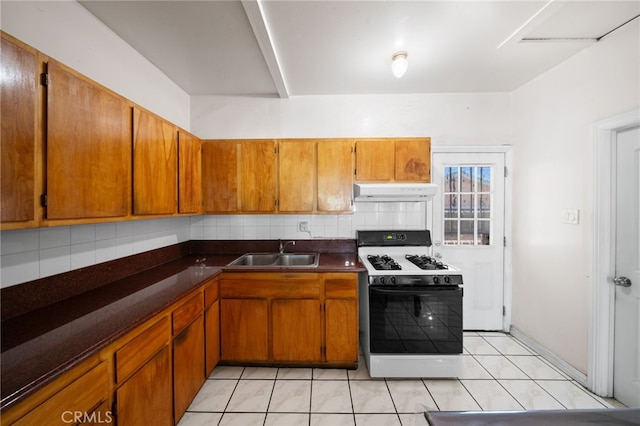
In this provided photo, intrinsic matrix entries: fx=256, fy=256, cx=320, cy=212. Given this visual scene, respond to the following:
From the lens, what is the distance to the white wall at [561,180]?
1853mm

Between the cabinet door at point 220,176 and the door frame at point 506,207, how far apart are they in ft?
7.11

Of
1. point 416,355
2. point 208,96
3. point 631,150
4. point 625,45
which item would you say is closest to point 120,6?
point 208,96

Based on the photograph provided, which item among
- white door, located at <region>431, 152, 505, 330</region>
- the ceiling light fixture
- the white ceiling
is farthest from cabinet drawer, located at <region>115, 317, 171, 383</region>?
white door, located at <region>431, 152, 505, 330</region>

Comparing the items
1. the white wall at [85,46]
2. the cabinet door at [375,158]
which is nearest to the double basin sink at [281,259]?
the cabinet door at [375,158]

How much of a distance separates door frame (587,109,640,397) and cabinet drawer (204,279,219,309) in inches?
116

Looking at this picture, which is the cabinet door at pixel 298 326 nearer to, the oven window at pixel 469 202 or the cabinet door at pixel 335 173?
the cabinet door at pixel 335 173

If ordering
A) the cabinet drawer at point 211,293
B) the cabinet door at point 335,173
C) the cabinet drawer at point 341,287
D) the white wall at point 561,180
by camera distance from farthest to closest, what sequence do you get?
the cabinet door at point 335,173
the cabinet drawer at point 341,287
the cabinet drawer at point 211,293
the white wall at point 561,180

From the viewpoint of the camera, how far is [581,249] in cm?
203

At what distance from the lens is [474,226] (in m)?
2.87

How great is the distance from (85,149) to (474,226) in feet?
11.0

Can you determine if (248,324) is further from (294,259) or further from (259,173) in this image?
(259,173)

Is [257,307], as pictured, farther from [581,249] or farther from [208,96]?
[581,249]

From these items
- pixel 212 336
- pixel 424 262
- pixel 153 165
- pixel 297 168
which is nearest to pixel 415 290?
pixel 424 262

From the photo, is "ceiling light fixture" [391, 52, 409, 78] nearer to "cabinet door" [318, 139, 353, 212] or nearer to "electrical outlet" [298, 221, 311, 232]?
"cabinet door" [318, 139, 353, 212]
